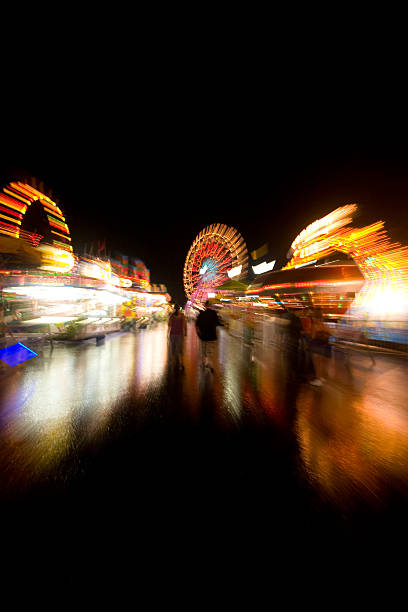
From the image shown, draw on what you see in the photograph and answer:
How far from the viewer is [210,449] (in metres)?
2.89

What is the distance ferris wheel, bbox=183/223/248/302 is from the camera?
34.7 metres

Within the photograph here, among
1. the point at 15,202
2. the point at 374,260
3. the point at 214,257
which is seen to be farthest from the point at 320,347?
the point at 214,257

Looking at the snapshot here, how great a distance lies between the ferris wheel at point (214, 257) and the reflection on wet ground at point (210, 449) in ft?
102

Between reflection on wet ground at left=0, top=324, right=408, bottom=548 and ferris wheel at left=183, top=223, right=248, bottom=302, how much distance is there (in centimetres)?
3100

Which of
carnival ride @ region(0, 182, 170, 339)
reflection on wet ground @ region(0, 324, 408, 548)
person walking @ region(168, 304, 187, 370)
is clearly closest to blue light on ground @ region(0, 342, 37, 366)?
carnival ride @ region(0, 182, 170, 339)

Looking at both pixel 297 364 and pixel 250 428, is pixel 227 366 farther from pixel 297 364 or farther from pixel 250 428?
pixel 250 428

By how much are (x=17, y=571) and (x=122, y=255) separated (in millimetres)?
80895

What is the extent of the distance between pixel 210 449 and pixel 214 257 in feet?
123

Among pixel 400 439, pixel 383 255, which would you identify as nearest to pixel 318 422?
pixel 400 439

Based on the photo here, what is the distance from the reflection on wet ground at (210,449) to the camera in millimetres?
2074

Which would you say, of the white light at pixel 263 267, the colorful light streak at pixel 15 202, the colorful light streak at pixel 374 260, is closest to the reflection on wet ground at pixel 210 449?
the colorful light streak at pixel 15 202

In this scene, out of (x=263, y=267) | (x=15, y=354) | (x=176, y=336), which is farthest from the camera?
(x=263, y=267)

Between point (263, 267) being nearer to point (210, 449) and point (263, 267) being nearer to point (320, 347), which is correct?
point (320, 347)

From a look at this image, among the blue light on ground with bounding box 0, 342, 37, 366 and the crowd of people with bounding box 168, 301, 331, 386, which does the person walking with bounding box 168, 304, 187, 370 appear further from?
the blue light on ground with bounding box 0, 342, 37, 366
